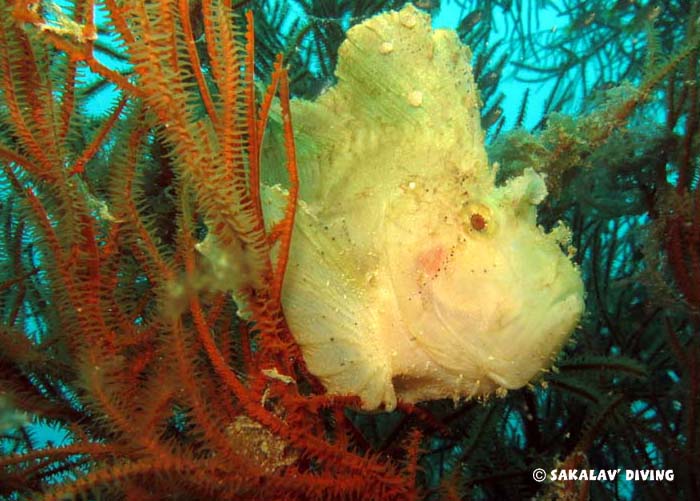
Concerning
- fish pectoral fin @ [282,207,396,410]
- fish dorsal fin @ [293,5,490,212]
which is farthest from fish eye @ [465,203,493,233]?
fish pectoral fin @ [282,207,396,410]

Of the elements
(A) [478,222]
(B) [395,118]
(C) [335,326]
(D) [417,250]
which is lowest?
(C) [335,326]

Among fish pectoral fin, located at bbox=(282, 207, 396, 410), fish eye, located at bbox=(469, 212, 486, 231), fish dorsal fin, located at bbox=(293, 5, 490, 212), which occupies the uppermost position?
fish dorsal fin, located at bbox=(293, 5, 490, 212)

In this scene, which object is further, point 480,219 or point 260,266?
point 480,219

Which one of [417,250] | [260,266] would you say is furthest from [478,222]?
[260,266]

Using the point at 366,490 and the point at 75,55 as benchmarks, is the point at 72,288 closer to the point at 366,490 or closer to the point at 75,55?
the point at 75,55

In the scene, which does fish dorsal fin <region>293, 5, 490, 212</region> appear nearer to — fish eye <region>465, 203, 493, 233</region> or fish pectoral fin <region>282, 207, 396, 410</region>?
fish eye <region>465, 203, 493, 233</region>

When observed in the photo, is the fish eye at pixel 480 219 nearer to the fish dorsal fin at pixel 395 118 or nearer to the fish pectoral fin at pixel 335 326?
the fish dorsal fin at pixel 395 118

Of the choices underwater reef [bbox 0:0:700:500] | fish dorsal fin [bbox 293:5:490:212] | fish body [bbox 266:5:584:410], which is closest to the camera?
underwater reef [bbox 0:0:700:500]

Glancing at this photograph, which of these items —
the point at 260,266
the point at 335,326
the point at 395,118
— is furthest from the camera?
the point at 395,118

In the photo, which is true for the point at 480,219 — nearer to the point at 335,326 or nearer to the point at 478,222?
the point at 478,222

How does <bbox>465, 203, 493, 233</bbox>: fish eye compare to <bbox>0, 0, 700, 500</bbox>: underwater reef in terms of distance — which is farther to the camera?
<bbox>465, 203, 493, 233</bbox>: fish eye

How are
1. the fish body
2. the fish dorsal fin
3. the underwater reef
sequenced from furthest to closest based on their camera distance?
the fish dorsal fin → the fish body → the underwater reef

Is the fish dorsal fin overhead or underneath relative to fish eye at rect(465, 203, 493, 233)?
overhead

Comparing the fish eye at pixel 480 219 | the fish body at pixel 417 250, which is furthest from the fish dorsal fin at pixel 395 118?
the fish eye at pixel 480 219
